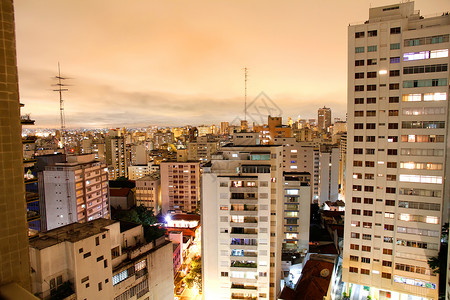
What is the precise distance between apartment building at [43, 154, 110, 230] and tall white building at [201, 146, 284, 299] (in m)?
16.1

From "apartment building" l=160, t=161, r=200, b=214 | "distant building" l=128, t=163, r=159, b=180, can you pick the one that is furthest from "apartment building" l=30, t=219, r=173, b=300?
"distant building" l=128, t=163, r=159, b=180

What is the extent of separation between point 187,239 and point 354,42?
79.5ft

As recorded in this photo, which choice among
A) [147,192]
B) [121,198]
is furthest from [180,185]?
[121,198]

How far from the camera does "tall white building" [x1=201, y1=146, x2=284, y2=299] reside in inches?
661

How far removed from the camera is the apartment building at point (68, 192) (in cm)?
2591

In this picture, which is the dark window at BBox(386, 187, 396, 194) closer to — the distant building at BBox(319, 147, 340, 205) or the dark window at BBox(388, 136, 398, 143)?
the dark window at BBox(388, 136, 398, 143)

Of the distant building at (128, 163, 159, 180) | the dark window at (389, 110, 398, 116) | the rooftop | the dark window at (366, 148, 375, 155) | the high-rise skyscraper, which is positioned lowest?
the distant building at (128, 163, 159, 180)

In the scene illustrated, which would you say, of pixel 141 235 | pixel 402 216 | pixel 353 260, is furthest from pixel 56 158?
pixel 402 216

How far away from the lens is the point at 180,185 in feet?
135

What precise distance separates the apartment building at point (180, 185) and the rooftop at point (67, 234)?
2803cm

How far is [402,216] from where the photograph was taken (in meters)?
17.1

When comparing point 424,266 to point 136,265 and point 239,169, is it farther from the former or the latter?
Result: point 136,265

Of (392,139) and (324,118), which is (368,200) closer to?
(392,139)

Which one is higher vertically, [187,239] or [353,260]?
[353,260]
